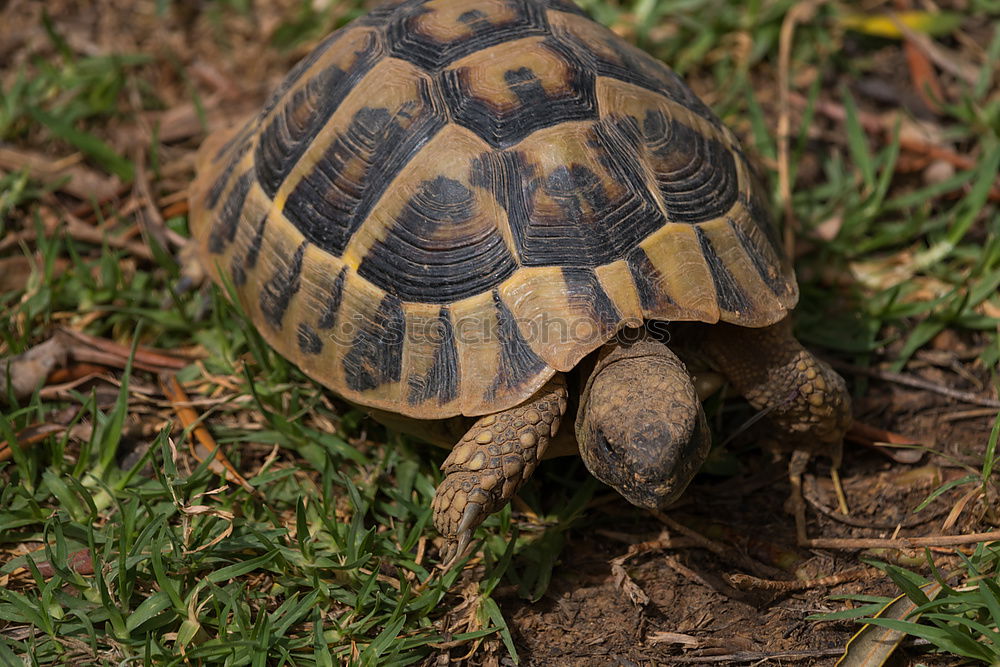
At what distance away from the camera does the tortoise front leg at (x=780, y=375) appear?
289 cm

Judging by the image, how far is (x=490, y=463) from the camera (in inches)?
101

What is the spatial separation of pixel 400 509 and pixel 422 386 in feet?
1.69

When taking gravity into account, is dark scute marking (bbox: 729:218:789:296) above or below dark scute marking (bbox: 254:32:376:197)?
below

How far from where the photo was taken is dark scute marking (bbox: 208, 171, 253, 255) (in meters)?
3.35

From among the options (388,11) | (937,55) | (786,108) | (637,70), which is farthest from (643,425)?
(937,55)

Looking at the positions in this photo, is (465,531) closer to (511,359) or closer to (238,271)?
(511,359)

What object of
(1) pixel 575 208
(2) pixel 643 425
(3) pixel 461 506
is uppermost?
(1) pixel 575 208

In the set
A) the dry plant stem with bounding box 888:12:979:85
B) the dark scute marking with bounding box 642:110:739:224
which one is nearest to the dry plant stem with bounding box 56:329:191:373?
the dark scute marking with bounding box 642:110:739:224

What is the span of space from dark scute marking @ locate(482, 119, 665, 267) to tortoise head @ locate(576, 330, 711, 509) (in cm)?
31

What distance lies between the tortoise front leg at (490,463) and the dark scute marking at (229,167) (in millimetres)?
1576

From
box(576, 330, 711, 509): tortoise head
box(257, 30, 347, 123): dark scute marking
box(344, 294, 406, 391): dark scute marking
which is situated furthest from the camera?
box(257, 30, 347, 123): dark scute marking

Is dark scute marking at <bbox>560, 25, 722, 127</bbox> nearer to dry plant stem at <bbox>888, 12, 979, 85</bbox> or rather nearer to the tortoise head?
the tortoise head

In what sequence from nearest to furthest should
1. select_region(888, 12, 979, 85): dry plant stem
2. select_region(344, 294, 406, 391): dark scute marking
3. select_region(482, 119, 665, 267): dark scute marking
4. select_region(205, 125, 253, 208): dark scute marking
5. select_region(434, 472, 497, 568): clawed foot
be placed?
1. select_region(434, 472, 497, 568): clawed foot
2. select_region(482, 119, 665, 267): dark scute marking
3. select_region(344, 294, 406, 391): dark scute marking
4. select_region(205, 125, 253, 208): dark scute marking
5. select_region(888, 12, 979, 85): dry plant stem

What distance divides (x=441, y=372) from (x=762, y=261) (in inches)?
43.9
